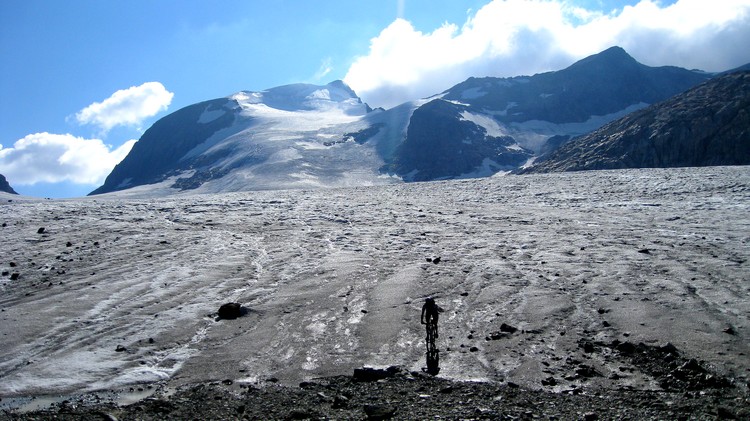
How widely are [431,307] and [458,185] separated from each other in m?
29.5

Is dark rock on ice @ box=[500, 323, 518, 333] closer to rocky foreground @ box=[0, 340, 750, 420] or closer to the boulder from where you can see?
rocky foreground @ box=[0, 340, 750, 420]

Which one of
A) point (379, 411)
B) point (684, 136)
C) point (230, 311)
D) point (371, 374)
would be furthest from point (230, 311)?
point (684, 136)

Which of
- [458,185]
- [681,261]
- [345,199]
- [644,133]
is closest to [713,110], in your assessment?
[644,133]

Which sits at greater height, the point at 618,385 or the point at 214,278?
the point at 214,278

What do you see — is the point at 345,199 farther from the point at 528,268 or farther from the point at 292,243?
the point at 528,268

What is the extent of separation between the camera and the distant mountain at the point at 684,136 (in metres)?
96.1

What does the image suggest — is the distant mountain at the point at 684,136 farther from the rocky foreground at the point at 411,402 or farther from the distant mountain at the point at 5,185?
the distant mountain at the point at 5,185

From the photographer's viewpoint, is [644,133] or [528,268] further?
[644,133]

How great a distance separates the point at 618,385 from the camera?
814 centimetres

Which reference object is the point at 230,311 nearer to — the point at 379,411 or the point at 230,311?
the point at 230,311

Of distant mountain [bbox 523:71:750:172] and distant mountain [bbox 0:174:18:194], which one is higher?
distant mountain [bbox 0:174:18:194]

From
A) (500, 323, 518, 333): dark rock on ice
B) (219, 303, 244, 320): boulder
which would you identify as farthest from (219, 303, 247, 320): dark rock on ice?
(500, 323, 518, 333): dark rock on ice

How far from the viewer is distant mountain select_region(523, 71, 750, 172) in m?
96.1

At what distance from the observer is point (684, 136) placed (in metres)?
101
